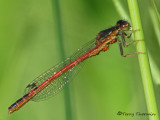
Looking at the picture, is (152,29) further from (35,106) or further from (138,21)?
(35,106)

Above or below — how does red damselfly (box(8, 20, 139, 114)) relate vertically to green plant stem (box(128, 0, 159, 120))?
above

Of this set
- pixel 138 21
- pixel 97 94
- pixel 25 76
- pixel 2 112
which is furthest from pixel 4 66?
pixel 138 21

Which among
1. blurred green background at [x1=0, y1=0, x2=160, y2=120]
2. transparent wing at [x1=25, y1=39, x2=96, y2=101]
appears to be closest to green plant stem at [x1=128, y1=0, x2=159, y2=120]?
blurred green background at [x1=0, y1=0, x2=160, y2=120]

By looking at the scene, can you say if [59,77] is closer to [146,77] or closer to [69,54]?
[69,54]

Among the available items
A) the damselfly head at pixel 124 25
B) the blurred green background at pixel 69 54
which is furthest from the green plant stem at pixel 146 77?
the blurred green background at pixel 69 54

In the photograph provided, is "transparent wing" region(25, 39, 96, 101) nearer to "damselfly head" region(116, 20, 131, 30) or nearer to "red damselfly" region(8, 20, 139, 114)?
"red damselfly" region(8, 20, 139, 114)
